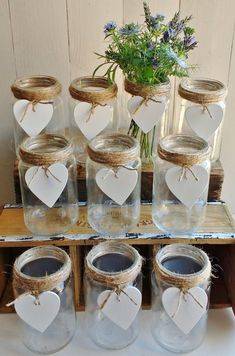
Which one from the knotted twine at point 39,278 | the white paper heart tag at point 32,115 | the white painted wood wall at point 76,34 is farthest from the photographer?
the white painted wood wall at point 76,34

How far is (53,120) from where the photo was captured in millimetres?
1123

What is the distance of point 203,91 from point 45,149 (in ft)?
1.13

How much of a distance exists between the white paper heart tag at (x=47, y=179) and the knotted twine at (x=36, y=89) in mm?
127

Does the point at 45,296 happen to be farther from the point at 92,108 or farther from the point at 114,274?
the point at 92,108

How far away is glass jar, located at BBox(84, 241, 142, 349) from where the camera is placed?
894mm

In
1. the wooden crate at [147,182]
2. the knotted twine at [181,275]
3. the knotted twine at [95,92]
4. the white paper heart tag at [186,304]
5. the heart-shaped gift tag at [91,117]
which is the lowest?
the white paper heart tag at [186,304]

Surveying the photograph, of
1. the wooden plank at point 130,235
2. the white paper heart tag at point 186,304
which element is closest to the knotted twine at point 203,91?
the wooden plank at point 130,235

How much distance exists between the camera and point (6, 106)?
121 centimetres

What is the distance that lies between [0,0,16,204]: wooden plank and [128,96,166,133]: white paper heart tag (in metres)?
0.35

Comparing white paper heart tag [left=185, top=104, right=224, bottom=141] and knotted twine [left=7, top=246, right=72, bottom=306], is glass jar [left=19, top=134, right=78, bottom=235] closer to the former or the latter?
knotted twine [left=7, top=246, right=72, bottom=306]

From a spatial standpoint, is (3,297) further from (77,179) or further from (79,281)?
(77,179)

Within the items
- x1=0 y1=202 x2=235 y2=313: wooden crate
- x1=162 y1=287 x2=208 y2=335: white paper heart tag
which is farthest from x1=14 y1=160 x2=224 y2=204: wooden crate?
x1=162 y1=287 x2=208 y2=335: white paper heart tag

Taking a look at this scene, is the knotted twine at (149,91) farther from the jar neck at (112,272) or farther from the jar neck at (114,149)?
the jar neck at (112,272)

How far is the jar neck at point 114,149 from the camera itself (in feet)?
3.01
